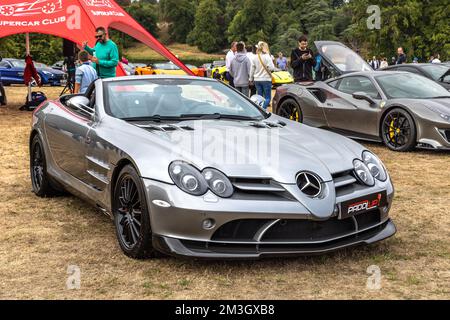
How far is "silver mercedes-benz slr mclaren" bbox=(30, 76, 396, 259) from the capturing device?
13.7 ft

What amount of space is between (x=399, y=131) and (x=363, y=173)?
5.41m

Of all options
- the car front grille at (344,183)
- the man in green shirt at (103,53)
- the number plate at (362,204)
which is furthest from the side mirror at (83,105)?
the man in green shirt at (103,53)

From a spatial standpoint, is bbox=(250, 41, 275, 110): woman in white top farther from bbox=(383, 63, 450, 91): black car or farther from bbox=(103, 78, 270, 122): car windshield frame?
bbox=(103, 78, 270, 122): car windshield frame

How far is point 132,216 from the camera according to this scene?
4.62 m

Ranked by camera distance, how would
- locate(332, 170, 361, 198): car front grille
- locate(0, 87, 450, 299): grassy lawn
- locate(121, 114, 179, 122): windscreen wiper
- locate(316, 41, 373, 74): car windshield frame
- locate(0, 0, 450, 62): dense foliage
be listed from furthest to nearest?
locate(0, 0, 450, 62): dense foliage
locate(316, 41, 373, 74): car windshield frame
locate(121, 114, 179, 122): windscreen wiper
locate(332, 170, 361, 198): car front grille
locate(0, 87, 450, 299): grassy lawn

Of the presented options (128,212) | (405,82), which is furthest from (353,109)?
(128,212)

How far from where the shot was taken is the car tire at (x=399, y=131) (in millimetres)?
9520

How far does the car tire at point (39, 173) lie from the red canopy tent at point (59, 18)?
8016mm

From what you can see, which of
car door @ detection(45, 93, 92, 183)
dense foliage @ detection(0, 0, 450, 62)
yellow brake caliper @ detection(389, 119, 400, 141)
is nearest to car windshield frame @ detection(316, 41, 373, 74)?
yellow brake caliper @ detection(389, 119, 400, 141)

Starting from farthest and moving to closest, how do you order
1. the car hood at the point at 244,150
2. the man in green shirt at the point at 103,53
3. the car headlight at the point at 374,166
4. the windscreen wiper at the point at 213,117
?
the man in green shirt at the point at 103,53 < the windscreen wiper at the point at 213,117 < the car headlight at the point at 374,166 < the car hood at the point at 244,150

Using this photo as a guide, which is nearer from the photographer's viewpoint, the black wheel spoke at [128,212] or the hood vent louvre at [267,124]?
the black wheel spoke at [128,212]

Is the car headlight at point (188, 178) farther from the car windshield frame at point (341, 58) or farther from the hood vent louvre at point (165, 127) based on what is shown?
the car windshield frame at point (341, 58)

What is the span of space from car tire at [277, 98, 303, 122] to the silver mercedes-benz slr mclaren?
5.87 metres

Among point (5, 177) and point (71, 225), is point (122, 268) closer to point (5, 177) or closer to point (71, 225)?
point (71, 225)
